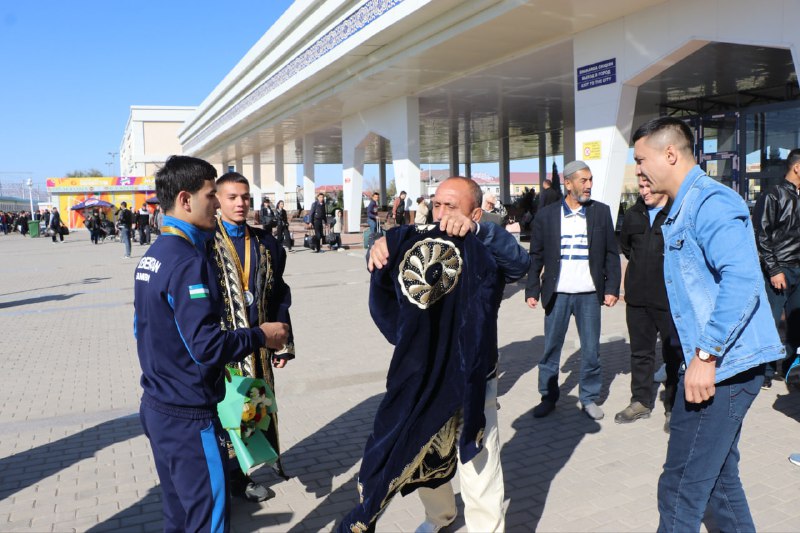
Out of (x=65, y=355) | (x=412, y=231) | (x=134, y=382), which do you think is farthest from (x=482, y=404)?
(x=65, y=355)

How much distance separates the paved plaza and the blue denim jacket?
1.42m

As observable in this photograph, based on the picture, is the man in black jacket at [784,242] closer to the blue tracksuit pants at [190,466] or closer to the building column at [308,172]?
the blue tracksuit pants at [190,466]

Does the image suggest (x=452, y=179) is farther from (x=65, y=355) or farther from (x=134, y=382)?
(x=65, y=355)

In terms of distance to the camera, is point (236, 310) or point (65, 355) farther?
point (65, 355)

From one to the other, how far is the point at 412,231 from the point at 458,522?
1.74 meters

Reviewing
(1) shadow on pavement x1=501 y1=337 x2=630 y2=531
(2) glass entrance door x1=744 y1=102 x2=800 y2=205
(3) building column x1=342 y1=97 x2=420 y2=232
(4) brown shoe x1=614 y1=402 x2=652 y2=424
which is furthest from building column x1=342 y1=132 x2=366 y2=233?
(4) brown shoe x1=614 y1=402 x2=652 y2=424

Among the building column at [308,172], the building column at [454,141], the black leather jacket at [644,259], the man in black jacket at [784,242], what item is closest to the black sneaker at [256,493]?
the black leather jacket at [644,259]

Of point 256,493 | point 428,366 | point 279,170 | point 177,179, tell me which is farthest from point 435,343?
point 279,170

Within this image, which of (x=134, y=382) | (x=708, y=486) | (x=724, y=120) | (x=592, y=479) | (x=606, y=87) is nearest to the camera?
(x=708, y=486)

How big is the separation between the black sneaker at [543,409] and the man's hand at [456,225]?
2.91 m

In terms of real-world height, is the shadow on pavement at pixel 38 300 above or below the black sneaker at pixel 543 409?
above

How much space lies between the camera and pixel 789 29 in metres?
8.23

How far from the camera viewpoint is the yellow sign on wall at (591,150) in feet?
37.6

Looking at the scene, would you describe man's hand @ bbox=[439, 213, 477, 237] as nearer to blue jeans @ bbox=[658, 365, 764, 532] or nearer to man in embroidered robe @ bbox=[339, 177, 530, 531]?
man in embroidered robe @ bbox=[339, 177, 530, 531]
